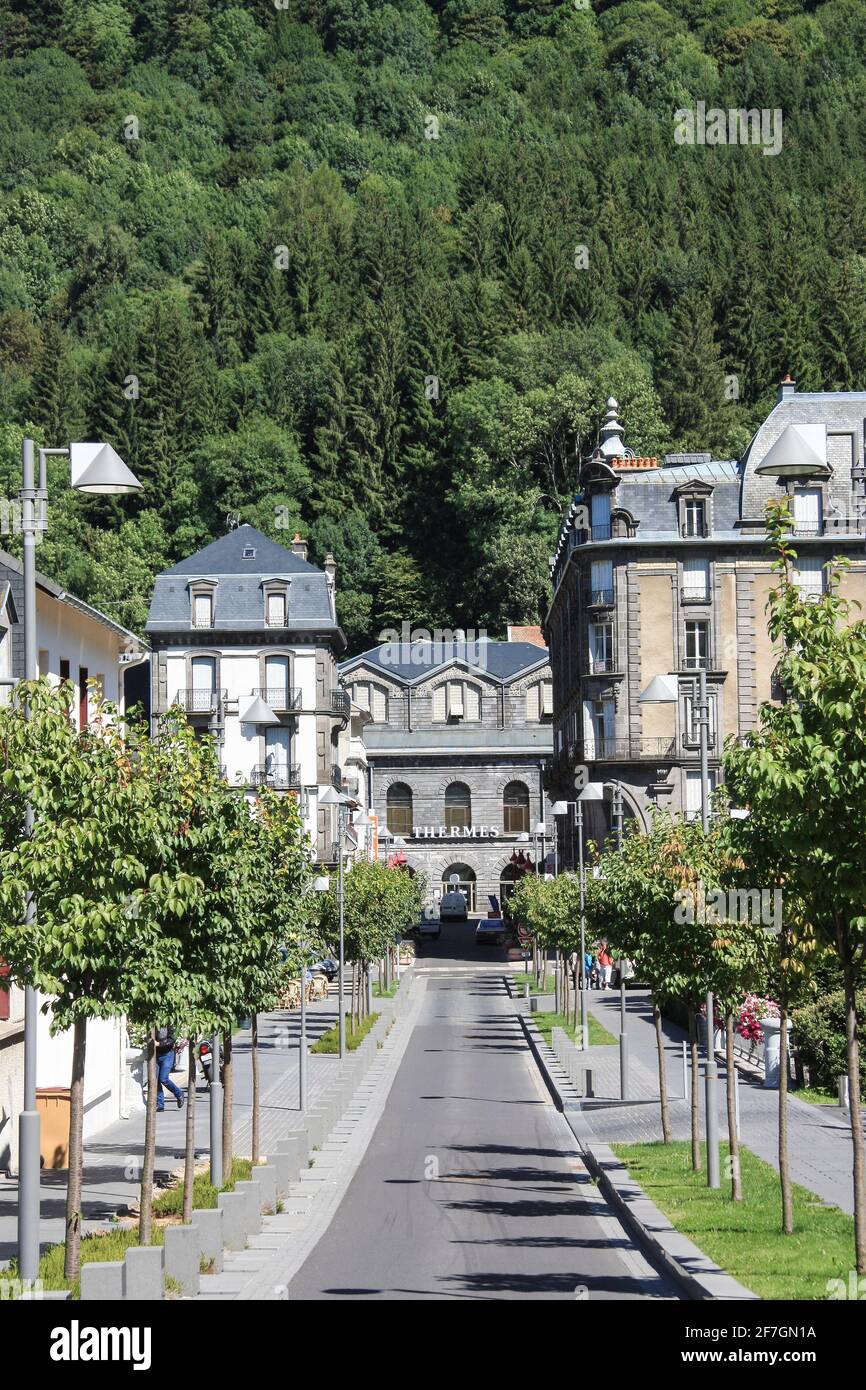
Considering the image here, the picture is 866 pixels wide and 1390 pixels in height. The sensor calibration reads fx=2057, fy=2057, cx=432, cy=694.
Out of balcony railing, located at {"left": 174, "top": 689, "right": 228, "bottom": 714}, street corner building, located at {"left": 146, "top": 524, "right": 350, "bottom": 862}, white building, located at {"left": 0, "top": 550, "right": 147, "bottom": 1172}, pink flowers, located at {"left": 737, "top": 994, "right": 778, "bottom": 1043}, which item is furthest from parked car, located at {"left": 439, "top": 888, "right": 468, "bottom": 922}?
white building, located at {"left": 0, "top": 550, "right": 147, "bottom": 1172}

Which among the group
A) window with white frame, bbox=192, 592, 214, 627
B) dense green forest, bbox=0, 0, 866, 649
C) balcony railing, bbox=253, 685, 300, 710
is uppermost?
dense green forest, bbox=0, 0, 866, 649

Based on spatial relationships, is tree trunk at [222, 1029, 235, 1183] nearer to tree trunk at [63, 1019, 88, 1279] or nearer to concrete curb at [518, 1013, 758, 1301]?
concrete curb at [518, 1013, 758, 1301]

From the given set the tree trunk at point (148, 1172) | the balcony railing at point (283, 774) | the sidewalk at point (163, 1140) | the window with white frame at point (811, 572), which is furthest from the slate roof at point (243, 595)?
the tree trunk at point (148, 1172)

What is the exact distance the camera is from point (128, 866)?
18875 millimetres

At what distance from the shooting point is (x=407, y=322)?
145375mm

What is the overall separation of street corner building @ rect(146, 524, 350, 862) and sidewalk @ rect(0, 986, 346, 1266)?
31.0 meters

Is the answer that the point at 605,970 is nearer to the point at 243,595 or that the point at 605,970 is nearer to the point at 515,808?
the point at 243,595

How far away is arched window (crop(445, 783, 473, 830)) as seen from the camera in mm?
111438

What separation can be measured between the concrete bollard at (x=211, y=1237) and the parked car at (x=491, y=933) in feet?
243

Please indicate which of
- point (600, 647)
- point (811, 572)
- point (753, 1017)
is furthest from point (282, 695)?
point (753, 1017)

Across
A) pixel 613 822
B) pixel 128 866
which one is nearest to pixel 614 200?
pixel 613 822

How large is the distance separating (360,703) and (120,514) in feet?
79.9

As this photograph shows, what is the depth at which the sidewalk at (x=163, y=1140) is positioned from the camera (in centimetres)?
2397

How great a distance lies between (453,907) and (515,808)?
634 centimetres
